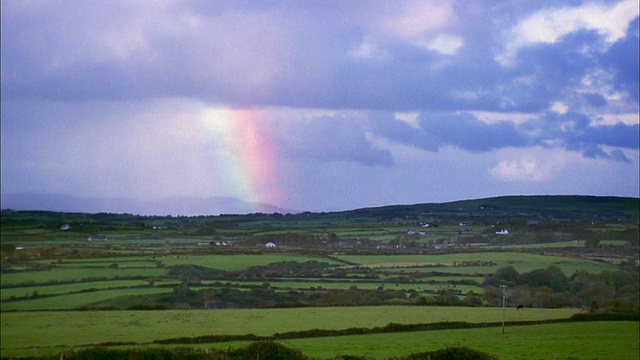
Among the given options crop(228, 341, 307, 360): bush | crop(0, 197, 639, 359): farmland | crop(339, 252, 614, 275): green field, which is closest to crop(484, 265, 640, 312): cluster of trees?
crop(0, 197, 639, 359): farmland

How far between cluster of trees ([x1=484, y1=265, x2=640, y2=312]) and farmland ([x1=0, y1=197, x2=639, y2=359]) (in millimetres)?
161

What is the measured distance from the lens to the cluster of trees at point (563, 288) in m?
56.2

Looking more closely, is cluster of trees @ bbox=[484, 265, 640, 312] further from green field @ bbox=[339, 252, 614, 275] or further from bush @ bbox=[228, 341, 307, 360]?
bush @ bbox=[228, 341, 307, 360]

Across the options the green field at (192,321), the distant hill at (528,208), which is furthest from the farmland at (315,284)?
the distant hill at (528,208)

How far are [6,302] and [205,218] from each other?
116622 millimetres

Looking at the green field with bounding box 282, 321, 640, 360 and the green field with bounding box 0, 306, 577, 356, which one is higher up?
the green field with bounding box 282, 321, 640, 360

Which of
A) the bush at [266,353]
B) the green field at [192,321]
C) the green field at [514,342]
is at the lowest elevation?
the green field at [192,321]

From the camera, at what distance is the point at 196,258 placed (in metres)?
78.9

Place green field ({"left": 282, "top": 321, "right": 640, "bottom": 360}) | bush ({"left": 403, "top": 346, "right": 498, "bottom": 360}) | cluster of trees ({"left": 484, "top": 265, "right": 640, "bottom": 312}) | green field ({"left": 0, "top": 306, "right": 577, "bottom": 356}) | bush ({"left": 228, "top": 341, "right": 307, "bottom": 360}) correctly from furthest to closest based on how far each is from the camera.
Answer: cluster of trees ({"left": 484, "top": 265, "right": 640, "bottom": 312}) < green field ({"left": 0, "top": 306, "right": 577, "bottom": 356}) < green field ({"left": 282, "top": 321, "right": 640, "bottom": 360}) < bush ({"left": 228, "top": 341, "right": 307, "bottom": 360}) < bush ({"left": 403, "top": 346, "right": 498, "bottom": 360})

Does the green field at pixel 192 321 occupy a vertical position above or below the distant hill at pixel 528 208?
below

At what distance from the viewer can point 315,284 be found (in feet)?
211

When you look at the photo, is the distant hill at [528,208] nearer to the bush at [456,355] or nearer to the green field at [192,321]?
the green field at [192,321]

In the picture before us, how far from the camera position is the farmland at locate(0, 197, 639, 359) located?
3712cm

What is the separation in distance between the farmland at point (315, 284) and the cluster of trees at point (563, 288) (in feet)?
0.53
